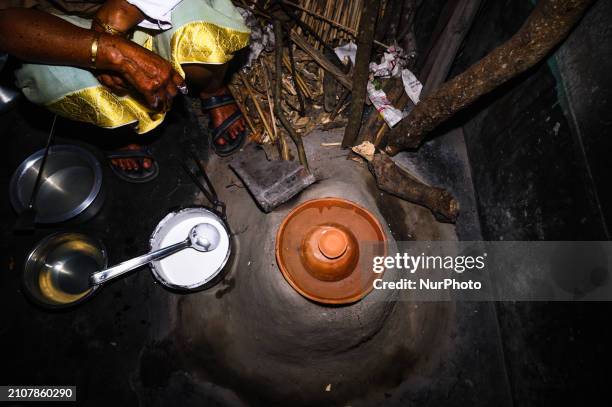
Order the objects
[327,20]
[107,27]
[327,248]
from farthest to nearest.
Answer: [327,20]
[327,248]
[107,27]

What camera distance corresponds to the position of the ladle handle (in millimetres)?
2110

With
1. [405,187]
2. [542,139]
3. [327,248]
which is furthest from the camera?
[405,187]

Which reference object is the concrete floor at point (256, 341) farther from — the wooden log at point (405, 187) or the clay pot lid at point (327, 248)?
the clay pot lid at point (327, 248)

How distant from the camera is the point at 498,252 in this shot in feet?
8.58

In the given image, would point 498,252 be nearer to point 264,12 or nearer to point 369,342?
point 369,342

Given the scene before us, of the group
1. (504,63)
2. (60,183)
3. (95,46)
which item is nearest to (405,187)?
(504,63)

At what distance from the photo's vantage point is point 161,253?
2273 millimetres

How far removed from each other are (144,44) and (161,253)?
145cm

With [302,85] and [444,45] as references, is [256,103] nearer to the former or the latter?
[302,85]

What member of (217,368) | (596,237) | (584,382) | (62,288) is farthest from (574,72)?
(62,288)

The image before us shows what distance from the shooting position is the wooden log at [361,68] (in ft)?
8.22

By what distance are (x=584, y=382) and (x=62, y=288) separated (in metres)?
3.68

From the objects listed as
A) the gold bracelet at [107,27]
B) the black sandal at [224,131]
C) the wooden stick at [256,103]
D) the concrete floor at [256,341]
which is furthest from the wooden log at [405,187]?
the gold bracelet at [107,27]

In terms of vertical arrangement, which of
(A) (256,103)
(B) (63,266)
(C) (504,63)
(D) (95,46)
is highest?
(D) (95,46)
